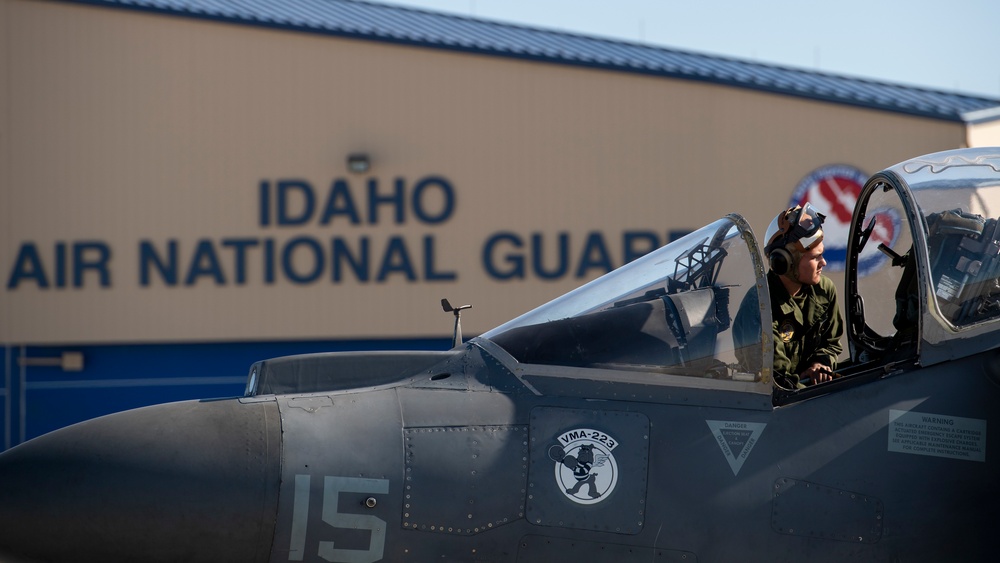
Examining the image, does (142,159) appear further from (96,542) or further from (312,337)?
(96,542)

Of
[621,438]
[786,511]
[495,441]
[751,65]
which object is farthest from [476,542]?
[751,65]

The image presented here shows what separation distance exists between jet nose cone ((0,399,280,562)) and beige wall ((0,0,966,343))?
46.6 ft

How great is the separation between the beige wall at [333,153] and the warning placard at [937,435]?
14.0m

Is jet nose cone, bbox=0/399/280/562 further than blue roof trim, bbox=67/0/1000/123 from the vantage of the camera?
No

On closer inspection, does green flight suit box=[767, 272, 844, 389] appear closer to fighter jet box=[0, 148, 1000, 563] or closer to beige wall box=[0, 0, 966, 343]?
fighter jet box=[0, 148, 1000, 563]

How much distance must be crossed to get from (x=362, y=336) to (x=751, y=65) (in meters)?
8.56

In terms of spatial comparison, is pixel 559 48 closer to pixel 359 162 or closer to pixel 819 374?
pixel 359 162

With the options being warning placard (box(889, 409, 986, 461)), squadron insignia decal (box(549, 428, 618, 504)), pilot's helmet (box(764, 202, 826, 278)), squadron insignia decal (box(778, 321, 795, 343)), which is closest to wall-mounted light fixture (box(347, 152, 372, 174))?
pilot's helmet (box(764, 202, 826, 278))

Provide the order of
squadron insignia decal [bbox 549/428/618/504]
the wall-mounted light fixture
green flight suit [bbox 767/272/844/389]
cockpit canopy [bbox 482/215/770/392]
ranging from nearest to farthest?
squadron insignia decal [bbox 549/428/618/504] < cockpit canopy [bbox 482/215/770/392] < green flight suit [bbox 767/272/844/389] < the wall-mounted light fixture

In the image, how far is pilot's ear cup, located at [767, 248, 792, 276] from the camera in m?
5.31

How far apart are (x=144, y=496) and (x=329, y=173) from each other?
14870 mm

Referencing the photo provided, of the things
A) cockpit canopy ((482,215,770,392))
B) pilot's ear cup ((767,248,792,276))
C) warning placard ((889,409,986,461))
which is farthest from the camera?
pilot's ear cup ((767,248,792,276))

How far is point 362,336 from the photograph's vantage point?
1825 centimetres

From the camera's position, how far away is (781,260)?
532 centimetres
